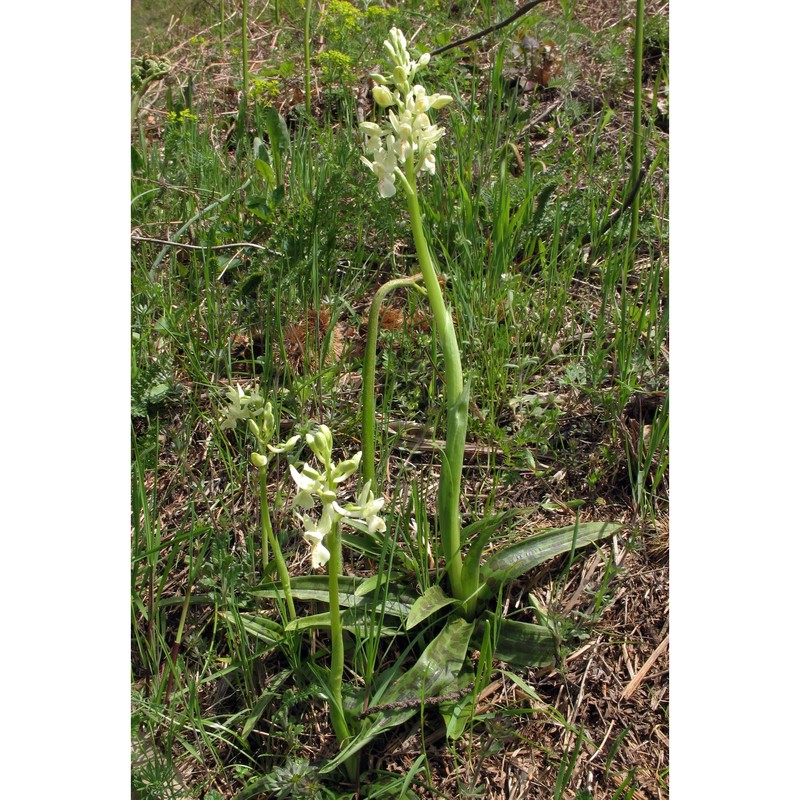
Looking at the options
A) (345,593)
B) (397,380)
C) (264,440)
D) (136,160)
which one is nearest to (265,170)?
(136,160)

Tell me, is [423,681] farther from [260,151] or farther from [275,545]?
[260,151]

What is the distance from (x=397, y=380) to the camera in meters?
2.27

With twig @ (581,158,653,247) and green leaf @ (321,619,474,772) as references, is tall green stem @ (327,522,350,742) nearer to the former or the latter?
green leaf @ (321,619,474,772)

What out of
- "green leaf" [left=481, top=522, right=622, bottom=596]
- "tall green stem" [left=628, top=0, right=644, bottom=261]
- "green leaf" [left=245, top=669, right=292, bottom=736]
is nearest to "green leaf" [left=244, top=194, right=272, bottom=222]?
"tall green stem" [left=628, top=0, right=644, bottom=261]

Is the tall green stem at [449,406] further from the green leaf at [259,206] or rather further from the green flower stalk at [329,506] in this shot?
the green leaf at [259,206]

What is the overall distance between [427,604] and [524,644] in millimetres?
236

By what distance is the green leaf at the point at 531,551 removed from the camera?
1.75 metres

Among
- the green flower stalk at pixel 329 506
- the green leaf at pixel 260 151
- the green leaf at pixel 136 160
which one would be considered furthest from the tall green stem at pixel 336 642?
the green leaf at pixel 136 160

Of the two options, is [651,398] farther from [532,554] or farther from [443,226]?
[443,226]

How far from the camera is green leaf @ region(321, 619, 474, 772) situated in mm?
1495

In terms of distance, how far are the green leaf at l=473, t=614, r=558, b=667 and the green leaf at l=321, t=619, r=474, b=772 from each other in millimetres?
64

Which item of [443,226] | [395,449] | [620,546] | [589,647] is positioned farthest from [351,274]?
[589,647]

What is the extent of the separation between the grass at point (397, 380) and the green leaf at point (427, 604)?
0.16ft

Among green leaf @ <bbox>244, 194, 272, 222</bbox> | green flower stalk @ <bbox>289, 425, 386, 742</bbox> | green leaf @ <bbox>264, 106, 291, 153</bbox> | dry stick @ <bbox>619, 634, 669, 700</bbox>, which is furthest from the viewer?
green leaf @ <bbox>264, 106, 291, 153</bbox>
